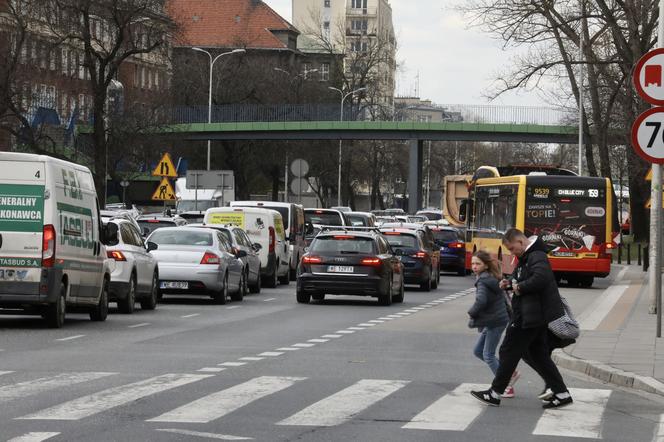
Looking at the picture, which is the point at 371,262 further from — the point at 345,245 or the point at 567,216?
the point at 567,216

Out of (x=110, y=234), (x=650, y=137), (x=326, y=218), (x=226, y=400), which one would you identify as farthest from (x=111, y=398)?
(x=326, y=218)

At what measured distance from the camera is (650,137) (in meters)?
20.5

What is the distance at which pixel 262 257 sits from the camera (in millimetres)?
40906

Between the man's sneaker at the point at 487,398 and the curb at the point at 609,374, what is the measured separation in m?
1.90

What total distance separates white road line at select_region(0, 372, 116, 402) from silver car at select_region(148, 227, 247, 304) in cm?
1513

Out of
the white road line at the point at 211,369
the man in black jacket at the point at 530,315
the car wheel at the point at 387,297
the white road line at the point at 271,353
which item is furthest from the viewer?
the car wheel at the point at 387,297

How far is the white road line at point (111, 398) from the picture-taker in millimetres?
12273

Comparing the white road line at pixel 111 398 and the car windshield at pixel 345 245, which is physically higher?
the car windshield at pixel 345 245

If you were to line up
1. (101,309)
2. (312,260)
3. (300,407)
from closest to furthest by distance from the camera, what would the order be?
(300,407) → (101,309) → (312,260)

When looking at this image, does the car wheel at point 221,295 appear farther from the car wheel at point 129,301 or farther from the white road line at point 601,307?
the white road line at point 601,307

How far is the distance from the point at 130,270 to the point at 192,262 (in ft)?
14.0

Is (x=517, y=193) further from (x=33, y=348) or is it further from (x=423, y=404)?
(x=423, y=404)

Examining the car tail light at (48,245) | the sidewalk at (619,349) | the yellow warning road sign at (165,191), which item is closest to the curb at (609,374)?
the sidewalk at (619,349)

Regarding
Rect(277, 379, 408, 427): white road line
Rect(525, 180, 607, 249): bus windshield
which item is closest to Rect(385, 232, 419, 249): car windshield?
Rect(525, 180, 607, 249): bus windshield
